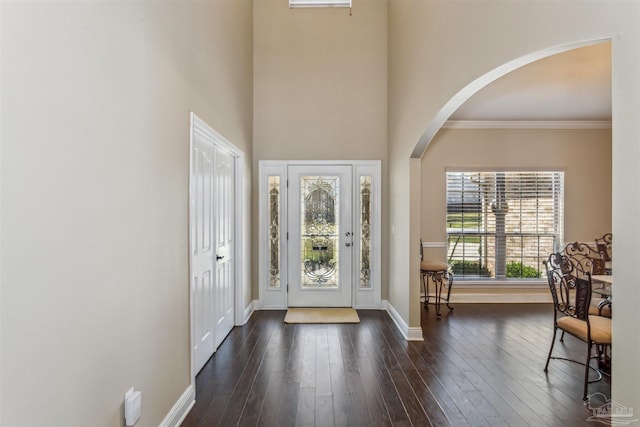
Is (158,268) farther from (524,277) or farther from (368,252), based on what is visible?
(524,277)

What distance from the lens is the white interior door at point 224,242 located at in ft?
11.7

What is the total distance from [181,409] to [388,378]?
1.59 meters

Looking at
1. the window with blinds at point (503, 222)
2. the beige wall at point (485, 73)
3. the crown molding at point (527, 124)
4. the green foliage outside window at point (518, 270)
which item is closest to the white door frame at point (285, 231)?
the beige wall at point (485, 73)

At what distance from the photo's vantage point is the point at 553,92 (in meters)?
4.09

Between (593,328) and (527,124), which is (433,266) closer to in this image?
(593,328)

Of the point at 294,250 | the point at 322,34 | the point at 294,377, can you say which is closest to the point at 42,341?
the point at 294,377

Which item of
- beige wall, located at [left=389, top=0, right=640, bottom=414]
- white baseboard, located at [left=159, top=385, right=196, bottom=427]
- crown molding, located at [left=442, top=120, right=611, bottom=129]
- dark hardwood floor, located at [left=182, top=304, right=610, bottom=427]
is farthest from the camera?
crown molding, located at [left=442, top=120, right=611, bottom=129]

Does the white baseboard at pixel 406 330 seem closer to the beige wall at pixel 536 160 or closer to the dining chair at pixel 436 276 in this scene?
the dining chair at pixel 436 276

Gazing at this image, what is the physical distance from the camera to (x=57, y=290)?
1.26 metres

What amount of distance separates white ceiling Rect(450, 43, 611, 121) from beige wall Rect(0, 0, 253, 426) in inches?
127

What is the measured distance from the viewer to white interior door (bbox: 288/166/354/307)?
502cm

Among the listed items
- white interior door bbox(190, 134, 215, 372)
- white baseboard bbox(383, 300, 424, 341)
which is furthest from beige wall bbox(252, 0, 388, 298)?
white interior door bbox(190, 134, 215, 372)

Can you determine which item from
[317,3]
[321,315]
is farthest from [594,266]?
[317,3]

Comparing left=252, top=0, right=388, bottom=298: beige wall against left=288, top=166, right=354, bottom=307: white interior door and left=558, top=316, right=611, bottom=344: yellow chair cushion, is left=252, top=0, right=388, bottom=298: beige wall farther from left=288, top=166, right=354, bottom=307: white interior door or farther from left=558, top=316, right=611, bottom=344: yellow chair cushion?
left=558, top=316, right=611, bottom=344: yellow chair cushion
